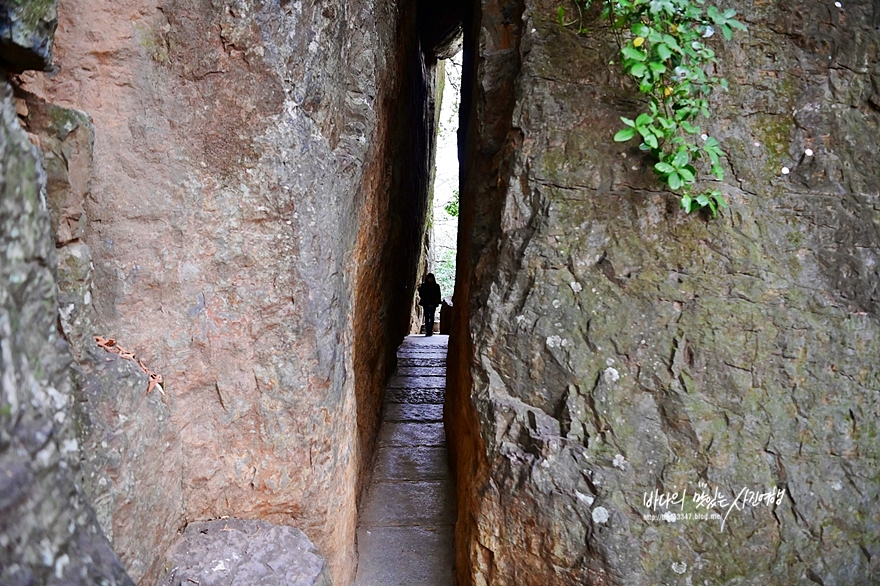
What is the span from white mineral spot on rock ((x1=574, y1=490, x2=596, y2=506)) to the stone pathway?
1.20 metres

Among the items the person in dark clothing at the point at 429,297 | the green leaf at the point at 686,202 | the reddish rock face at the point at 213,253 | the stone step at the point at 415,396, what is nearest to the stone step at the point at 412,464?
the stone step at the point at 415,396

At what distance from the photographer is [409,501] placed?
3588 millimetres

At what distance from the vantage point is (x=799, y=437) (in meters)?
2.21

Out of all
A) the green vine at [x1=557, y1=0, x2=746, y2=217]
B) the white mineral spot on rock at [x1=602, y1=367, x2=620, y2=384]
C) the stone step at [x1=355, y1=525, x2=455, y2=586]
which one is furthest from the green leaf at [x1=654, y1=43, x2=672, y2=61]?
the stone step at [x1=355, y1=525, x2=455, y2=586]

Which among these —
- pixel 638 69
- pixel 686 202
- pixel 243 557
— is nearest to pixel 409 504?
pixel 243 557

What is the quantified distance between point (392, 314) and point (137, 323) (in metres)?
3.05

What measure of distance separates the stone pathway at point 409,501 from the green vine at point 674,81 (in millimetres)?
2343

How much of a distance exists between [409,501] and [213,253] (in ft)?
7.19

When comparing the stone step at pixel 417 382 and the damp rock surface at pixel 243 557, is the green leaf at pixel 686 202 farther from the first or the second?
the stone step at pixel 417 382

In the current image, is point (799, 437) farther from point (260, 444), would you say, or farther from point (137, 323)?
point (137, 323)

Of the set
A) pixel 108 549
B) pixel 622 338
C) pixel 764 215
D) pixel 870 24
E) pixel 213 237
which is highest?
pixel 870 24

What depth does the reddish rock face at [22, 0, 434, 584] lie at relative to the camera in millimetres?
2010

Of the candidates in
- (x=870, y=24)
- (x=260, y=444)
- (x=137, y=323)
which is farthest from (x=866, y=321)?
(x=137, y=323)

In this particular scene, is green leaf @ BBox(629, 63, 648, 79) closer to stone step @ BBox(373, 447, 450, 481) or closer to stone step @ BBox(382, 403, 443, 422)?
stone step @ BBox(373, 447, 450, 481)
